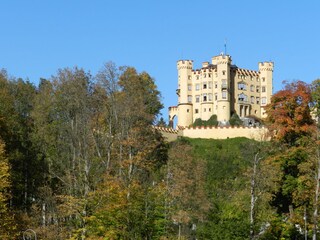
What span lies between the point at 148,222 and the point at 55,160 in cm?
1502

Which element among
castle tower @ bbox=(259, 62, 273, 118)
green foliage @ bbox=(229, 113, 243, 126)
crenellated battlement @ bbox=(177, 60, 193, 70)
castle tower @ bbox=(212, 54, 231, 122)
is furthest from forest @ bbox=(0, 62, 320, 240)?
castle tower @ bbox=(259, 62, 273, 118)

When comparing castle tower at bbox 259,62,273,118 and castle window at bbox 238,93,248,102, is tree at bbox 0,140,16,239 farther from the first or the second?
castle tower at bbox 259,62,273,118

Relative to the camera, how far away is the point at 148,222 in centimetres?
3741

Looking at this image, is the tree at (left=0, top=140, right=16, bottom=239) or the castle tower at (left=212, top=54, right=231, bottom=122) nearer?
the tree at (left=0, top=140, right=16, bottom=239)

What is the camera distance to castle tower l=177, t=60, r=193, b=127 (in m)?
88.6

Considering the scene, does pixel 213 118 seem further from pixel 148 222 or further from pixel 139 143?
pixel 148 222

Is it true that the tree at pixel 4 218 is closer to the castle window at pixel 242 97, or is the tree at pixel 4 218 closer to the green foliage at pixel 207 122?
the green foliage at pixel 207 122

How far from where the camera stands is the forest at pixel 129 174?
37.7 meters

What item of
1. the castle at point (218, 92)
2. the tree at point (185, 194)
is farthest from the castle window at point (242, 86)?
the tree at point (185, 194)

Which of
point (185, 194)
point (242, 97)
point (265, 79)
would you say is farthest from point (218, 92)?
point (185, 194)

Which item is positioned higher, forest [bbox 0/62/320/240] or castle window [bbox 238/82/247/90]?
castle window [bbox 238/82/247/90]

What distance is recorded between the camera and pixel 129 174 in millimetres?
39375

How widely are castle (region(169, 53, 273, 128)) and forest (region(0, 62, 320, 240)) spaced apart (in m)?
24.8

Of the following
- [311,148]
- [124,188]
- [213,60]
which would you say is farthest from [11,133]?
[213,60]
